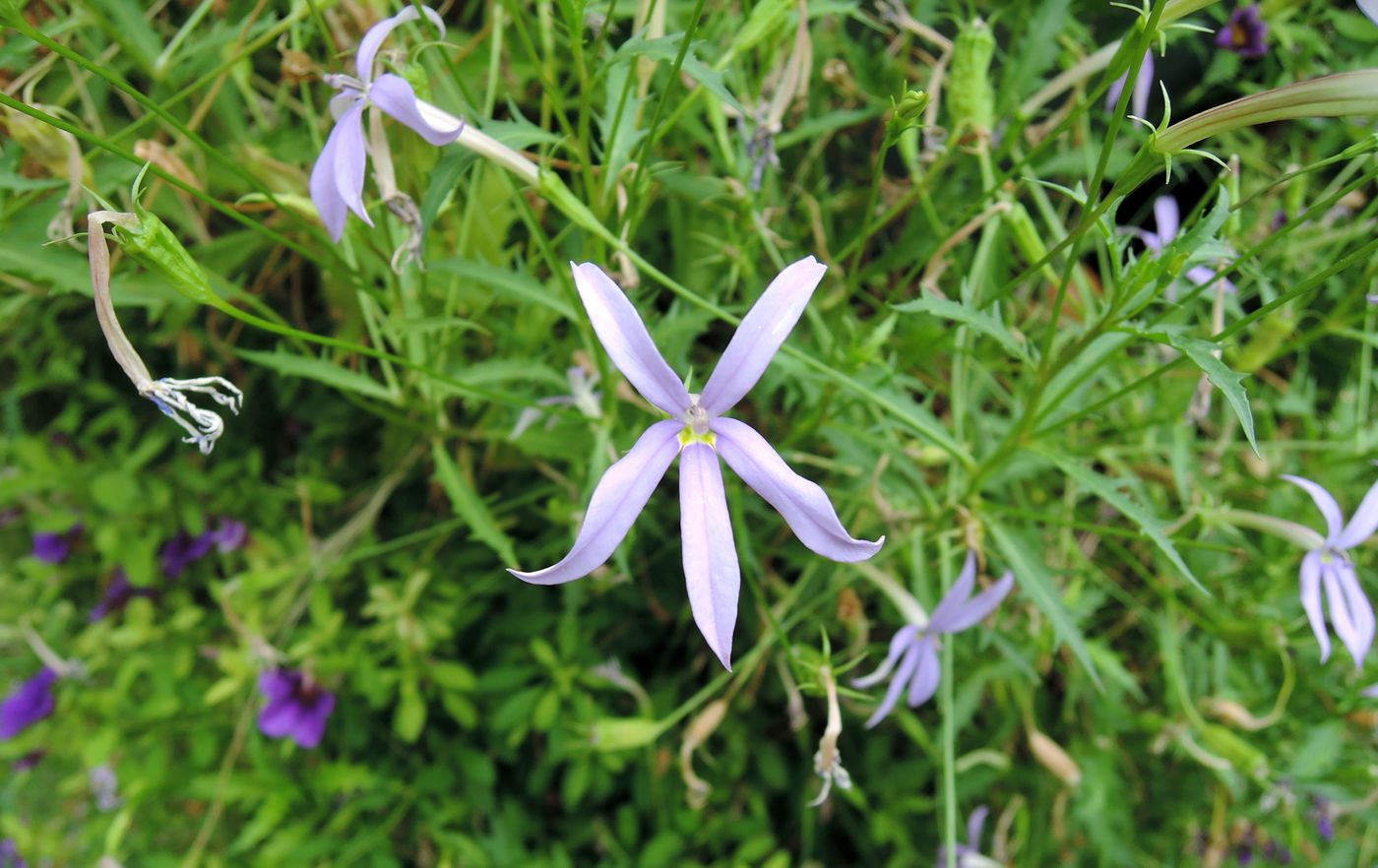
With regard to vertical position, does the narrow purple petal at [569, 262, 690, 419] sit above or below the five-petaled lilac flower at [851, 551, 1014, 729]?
above

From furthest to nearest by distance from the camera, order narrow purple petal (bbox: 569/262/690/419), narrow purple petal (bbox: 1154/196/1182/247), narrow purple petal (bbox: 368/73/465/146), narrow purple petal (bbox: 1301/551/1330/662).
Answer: narrow purple petal (bbox: 1154/196/1182/247), narrow purple petal (bbox: 1301/551/1330/662), narrow purple petal (bbox: 368/73/465/146), narrow purple petal (bbox: 569/262/690/419)

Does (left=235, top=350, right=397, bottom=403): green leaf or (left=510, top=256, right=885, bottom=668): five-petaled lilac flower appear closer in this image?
(left=510, top=256, right=885, bottom=668): five-petaled lilac flower

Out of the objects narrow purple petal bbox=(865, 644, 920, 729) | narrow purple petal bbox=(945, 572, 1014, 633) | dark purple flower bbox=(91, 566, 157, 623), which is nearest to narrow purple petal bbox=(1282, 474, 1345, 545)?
narrow purple petal bbox=(945, 572, 1014, 633)

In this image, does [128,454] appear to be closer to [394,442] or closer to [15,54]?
[394,442]

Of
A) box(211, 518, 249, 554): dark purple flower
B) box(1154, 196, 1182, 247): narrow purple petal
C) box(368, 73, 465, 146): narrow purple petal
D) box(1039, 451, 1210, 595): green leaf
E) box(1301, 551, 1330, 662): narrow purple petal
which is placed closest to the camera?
box(368, 73, 465, 146): narrow purple petal

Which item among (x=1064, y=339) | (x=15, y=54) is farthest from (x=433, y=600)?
(x=1064, y=339)

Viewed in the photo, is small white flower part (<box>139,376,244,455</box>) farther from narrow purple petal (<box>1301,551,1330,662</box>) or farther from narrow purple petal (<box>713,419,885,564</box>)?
narrow purple petal (<box>1301,551,1330,662</box>)
